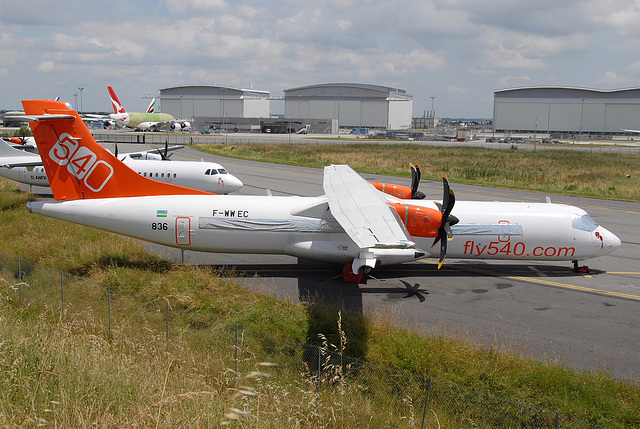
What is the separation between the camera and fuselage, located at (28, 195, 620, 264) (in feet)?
68.4

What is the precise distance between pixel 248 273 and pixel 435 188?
29.1 m

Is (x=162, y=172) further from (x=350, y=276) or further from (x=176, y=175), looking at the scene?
(x=350, y=276)

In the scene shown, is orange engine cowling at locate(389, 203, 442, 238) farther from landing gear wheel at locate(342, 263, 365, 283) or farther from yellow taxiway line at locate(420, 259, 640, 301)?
yellow taxiway line at locate(420, 259, 640, 301)

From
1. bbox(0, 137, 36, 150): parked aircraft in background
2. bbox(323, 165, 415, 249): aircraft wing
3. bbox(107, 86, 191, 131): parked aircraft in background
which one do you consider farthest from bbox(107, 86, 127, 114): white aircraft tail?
bbox(323, 165, 415, 249): aircraft wing

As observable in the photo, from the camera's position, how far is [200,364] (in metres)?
11.1

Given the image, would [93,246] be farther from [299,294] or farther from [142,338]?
[142,338]

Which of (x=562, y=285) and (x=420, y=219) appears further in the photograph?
(x=562, y=285)

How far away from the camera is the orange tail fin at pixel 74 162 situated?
67.7 ft

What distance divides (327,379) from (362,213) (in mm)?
6983

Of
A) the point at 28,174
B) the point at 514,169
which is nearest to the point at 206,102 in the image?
the point at 514,169

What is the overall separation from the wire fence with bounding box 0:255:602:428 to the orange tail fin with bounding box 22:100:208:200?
646 centimetres

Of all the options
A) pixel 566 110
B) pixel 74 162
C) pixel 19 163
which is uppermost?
pixel 566 110

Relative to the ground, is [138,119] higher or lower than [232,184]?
higher

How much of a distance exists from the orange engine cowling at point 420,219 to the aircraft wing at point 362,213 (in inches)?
51.5
